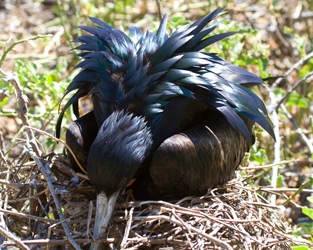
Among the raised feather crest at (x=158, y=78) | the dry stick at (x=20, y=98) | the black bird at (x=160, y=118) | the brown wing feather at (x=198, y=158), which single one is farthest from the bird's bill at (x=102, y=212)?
the dry stick at (x=20, y=98)

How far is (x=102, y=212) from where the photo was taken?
120 inches

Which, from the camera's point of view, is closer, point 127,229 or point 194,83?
point 127,229

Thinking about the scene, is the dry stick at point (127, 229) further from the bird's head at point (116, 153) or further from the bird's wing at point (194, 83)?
the bird's wing at point (194, 83)

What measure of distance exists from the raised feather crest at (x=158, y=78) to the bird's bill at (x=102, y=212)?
551mm

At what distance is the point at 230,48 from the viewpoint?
502 centimetres

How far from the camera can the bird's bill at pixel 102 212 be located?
3043mm

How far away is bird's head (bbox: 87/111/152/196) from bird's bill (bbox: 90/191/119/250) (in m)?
0.03

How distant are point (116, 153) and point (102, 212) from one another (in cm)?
34

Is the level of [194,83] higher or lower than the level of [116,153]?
higher

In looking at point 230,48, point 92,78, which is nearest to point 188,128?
point 92,78

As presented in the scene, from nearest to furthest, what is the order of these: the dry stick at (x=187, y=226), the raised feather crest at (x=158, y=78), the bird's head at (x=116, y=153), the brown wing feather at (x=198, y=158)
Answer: the dry stick at (x=187, y=226)
the bird's head at (x=116, y=153)
the brown wing feather at (x=198, y=158)
the raised feather crest at (x=158, y=78)

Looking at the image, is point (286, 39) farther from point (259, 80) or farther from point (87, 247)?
point (87, 247)

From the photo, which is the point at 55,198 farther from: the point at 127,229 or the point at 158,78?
the point at 158,78

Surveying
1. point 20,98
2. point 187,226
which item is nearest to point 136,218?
point 187,226
